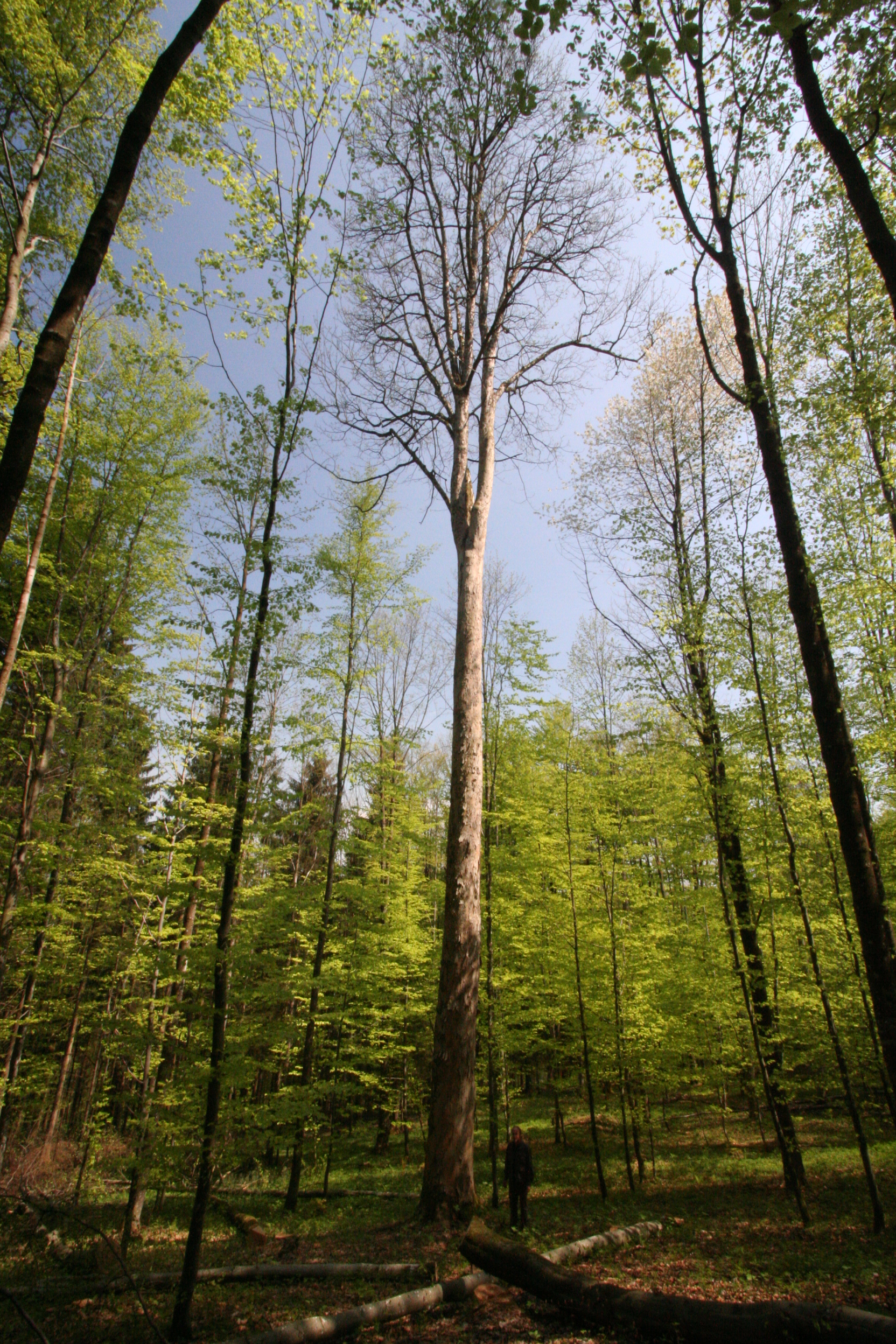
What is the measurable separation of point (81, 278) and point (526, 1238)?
906 centimetres

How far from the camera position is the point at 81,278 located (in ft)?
10.1

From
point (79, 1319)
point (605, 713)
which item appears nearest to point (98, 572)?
point (79, 1319)

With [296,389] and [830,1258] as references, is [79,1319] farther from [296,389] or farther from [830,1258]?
[296,389]

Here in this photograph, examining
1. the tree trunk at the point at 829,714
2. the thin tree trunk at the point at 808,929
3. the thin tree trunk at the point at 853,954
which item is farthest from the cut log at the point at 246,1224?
the thin tree trunk at the point at 853,954

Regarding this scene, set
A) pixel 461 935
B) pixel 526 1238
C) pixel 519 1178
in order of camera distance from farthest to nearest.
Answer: pixel 519 1178, pixel 461 935, pixel 526 1238

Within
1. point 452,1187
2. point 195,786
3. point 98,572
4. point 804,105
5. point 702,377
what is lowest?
point 452,1187

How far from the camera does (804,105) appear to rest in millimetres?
4672

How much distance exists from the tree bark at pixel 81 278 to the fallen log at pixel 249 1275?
19.7ft

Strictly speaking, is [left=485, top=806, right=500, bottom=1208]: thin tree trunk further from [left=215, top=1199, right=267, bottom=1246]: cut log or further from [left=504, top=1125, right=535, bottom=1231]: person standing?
[left=215, top=1199, right=267, bottom=1246]: cut log

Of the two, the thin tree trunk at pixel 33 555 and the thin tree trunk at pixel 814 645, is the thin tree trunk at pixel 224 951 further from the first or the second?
the thin tree trunk at pixel 814 645

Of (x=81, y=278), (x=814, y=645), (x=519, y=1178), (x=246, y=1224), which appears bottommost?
(x=246, y=1224)

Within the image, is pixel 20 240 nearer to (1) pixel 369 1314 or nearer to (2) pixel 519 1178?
(1) pixel 369 1314

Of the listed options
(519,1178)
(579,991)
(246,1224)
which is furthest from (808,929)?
(246,1224)

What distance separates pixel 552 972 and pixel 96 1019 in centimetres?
704
